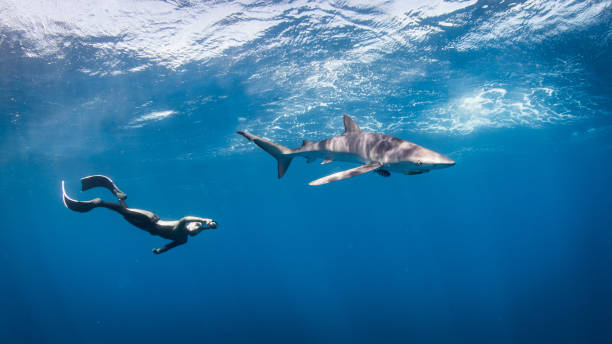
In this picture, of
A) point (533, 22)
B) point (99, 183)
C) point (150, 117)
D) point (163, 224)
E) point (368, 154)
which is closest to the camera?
point (163, 224)

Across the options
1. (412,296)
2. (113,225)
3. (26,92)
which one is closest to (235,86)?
(26,92)

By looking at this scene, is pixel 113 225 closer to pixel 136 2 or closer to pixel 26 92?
pixel 26 92

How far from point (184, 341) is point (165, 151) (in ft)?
68.3

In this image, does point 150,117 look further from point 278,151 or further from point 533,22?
point 533,22

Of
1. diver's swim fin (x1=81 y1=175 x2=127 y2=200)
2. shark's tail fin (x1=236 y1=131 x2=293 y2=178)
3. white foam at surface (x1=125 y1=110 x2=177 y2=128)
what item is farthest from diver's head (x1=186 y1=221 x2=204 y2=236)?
white foam at surface (x1=125 y1=110 x2=177 y2=128)

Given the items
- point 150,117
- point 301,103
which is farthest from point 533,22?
point 150,117

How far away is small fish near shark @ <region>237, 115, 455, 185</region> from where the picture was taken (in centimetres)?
366

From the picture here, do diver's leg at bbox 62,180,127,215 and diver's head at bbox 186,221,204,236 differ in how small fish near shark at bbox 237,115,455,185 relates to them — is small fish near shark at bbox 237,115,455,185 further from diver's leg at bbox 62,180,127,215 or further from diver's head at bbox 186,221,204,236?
diver's leg at bbox 62,180,127,215

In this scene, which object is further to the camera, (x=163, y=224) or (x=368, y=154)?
(x=368, y=154)

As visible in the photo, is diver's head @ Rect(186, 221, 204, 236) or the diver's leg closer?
the diver's leg

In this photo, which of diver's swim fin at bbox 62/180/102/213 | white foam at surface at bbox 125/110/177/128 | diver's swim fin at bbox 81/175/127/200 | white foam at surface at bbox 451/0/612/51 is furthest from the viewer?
white foam at surface at bbox 125/110/177/128

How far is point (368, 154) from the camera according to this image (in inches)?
183

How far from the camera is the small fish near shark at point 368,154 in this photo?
3.66 m

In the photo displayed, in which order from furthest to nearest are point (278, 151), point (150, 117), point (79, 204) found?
point (150, 117), point (278, 151), point (79, 204)
